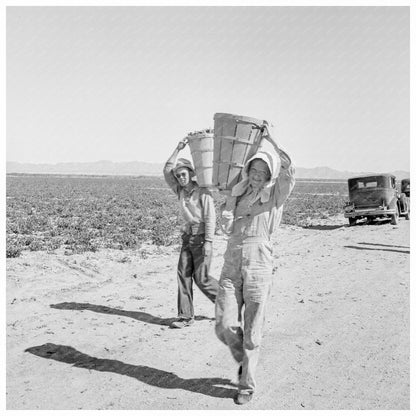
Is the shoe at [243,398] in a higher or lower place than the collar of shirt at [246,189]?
lower

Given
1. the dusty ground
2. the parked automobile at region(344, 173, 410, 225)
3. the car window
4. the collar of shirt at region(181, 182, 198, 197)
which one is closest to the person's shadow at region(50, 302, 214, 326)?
the dusty ground

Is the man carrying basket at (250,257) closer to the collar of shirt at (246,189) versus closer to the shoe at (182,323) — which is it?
the collar of shirt at (246,189)

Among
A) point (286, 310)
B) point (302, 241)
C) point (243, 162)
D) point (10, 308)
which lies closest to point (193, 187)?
point (243, 162)

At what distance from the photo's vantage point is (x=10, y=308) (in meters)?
6.69

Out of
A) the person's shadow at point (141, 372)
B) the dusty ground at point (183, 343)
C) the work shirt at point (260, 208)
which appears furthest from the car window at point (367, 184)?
the work shirt at point (260, 208)

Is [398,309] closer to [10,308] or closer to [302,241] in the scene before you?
[10,308]

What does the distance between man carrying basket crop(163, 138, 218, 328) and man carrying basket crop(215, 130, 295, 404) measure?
68.5 inches

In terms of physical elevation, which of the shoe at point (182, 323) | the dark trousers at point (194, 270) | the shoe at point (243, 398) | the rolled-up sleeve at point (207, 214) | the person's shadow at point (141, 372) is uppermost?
the rolled-up sleeve at point (207, 214)

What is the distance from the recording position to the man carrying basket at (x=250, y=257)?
370 centimetres

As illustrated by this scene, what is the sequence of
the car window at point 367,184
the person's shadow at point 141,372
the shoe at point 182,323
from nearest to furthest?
1. the person's shadow at point 141,372
2. the shoe at point 182,323
3. the car window at point 367,184

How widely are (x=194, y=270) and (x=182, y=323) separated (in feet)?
2.35

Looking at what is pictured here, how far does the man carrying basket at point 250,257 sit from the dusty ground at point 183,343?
562mm

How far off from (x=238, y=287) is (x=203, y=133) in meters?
1.65

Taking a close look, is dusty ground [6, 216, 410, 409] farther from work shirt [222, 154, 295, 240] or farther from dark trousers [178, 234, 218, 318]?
work shirt [222, 154, 295, 240]
